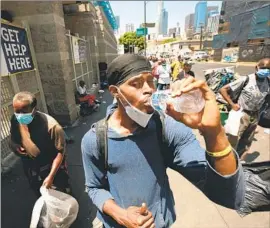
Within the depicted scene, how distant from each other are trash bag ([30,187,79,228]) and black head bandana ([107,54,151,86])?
4.49ft

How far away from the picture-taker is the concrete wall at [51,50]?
5.05 metres

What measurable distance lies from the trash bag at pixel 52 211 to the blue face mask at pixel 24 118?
717mm

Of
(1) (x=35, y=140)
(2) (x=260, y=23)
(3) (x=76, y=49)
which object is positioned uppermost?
(2) (x=260, y=23)

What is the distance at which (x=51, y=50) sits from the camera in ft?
17.4

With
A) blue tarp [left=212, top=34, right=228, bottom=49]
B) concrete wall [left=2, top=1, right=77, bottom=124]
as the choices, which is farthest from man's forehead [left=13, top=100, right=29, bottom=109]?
blue tarp [left=212, top=34, right=228, bottom=49]

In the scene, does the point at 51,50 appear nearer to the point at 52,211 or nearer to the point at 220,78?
the point at 52,211

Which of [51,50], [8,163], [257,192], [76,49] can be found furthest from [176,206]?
[76,49]

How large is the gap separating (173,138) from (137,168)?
0.27m

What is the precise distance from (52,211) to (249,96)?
308 cm

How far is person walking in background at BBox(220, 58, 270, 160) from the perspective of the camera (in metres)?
3.00

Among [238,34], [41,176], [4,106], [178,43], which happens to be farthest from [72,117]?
[178,43]

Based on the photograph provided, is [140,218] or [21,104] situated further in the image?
[21,104]

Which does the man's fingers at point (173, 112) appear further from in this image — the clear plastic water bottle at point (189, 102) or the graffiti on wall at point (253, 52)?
the graffiti on wall at point (253, 52)

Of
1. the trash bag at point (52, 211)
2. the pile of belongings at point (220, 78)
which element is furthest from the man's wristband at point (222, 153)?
the pile of belongings at point (220, 78)
